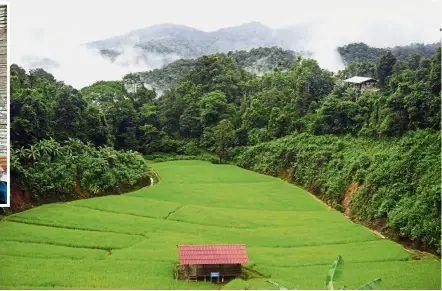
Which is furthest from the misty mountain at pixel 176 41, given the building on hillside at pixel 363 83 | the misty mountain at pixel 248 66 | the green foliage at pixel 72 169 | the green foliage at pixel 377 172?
the misty mountain at pixel 248 66

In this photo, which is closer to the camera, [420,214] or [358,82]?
[420,214]

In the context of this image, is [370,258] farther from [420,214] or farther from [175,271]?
[175,271]

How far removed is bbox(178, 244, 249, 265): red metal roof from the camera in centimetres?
891

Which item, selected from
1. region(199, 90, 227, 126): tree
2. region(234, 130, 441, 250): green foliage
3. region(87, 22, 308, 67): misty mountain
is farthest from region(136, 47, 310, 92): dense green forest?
region(234, 130, 441, 250): green foliage

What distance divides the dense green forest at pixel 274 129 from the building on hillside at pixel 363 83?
0.34 meters

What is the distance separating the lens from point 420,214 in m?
10.8

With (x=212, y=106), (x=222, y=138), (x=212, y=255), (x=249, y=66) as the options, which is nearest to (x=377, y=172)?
(x=212, y=255)

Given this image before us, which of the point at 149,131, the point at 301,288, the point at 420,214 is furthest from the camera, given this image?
the point at 149,131

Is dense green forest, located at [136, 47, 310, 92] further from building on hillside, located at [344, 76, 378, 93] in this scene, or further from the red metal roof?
the red metal roof

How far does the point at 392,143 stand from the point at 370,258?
14.9 feet

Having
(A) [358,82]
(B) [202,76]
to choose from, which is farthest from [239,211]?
(B) [202,76]

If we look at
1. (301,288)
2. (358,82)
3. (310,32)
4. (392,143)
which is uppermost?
(310,32)

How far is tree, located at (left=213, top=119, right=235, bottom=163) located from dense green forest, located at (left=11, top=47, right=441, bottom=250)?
0.04 m

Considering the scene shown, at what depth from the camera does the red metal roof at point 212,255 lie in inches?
351
